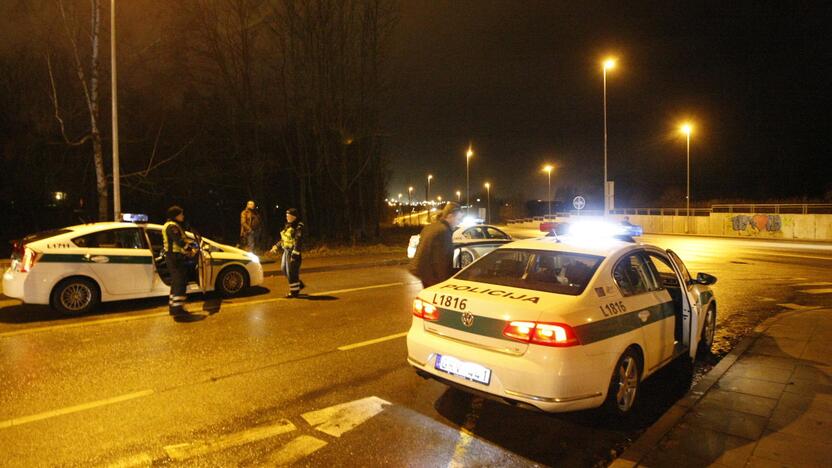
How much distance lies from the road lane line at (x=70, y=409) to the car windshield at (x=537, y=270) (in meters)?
3.34

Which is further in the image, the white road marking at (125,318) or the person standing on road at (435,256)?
the white road marking at (125,318)

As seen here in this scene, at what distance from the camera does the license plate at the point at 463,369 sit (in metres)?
4.20

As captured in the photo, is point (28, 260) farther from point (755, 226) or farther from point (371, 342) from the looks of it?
point (755, 226)

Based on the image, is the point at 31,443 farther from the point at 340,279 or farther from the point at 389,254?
the point at 389,254

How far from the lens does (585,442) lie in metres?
4.30

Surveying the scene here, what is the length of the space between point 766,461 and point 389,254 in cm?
→ 1692

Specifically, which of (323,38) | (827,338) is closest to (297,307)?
(827,338)

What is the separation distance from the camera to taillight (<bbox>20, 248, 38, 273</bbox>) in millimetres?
8242

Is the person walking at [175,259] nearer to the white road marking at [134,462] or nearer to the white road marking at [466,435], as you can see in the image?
the white road marking at [134,462]

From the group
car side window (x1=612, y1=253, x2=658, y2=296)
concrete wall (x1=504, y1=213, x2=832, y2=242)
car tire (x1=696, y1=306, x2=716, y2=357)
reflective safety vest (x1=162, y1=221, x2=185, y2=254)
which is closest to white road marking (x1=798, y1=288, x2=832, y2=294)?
car tire (x1=696, y1=306, x2=716, y2=357)

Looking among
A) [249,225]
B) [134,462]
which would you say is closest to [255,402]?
[134,462]

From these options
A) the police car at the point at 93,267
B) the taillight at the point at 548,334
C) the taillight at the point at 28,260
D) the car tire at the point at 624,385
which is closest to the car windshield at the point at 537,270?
the taillight at the point at 548,334

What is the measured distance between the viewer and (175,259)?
28.8 ft

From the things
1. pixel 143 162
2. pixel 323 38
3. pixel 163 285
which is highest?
pixel 323 38
